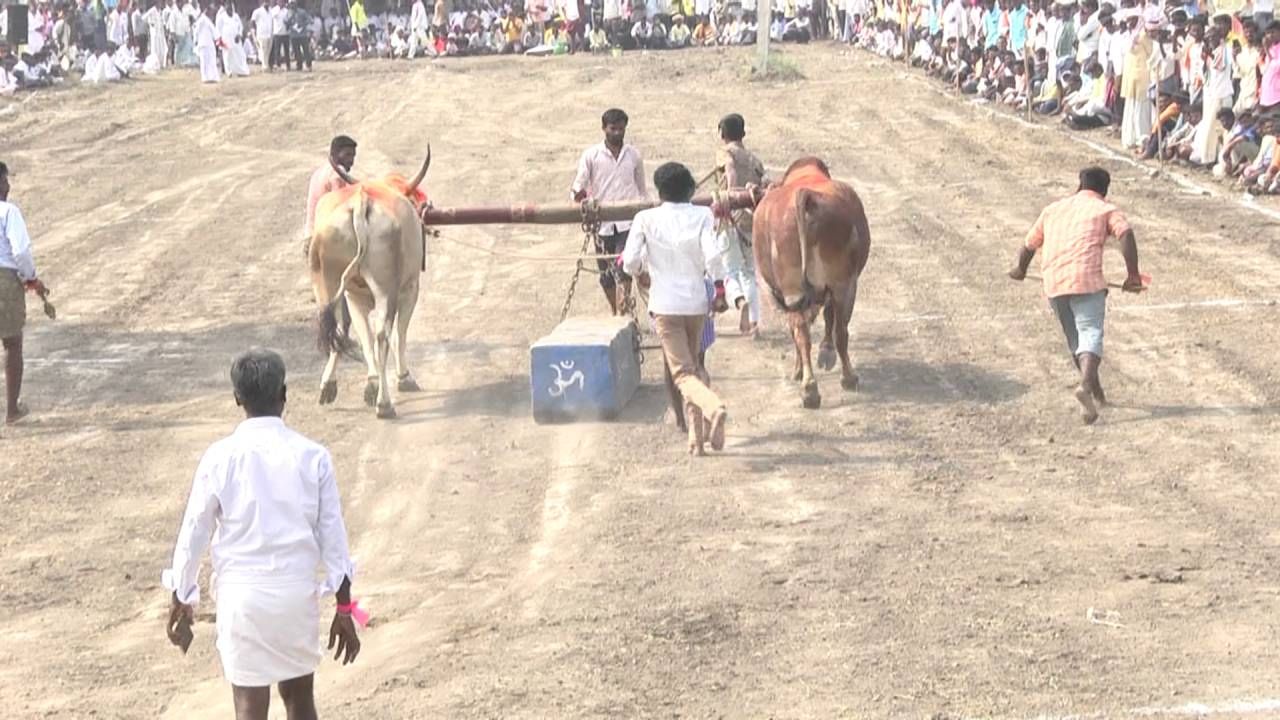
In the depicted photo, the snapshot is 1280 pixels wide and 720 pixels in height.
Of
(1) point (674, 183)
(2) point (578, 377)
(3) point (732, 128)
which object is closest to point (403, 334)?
(2) point (578, 377)

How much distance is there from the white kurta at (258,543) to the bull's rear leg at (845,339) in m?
6.99

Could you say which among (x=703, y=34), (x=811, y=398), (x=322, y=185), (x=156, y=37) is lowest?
(x=703, y=34)

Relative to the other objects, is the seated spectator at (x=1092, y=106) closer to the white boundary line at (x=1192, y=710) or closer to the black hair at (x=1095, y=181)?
the black hair at (x=1095, y=181)

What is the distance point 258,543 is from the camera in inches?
255

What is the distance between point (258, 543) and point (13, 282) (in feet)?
24.1

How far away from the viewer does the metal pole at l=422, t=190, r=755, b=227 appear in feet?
44.9

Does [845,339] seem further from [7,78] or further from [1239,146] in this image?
[7,78]

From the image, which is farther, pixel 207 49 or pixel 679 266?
pixel 207 49

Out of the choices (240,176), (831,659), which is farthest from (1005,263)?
(240,176)

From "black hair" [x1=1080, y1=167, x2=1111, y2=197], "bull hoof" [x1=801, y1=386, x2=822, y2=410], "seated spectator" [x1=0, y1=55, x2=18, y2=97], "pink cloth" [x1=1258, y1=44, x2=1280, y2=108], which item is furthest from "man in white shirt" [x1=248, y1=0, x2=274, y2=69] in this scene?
"black hair" [x1=1080, y1=167, x2=1111, y2=197]

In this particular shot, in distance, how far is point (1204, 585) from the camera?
924cm

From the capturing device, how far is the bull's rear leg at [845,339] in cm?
1315

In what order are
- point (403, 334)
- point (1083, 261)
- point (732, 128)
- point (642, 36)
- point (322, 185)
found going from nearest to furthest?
point (1083, 261) < point (403, 334) < point (322, 185) < point (732, 128) < point (642, 36)

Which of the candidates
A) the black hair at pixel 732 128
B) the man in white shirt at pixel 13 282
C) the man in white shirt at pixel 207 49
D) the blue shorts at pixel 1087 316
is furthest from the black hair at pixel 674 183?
the man in white shirt at pixel 207 49
